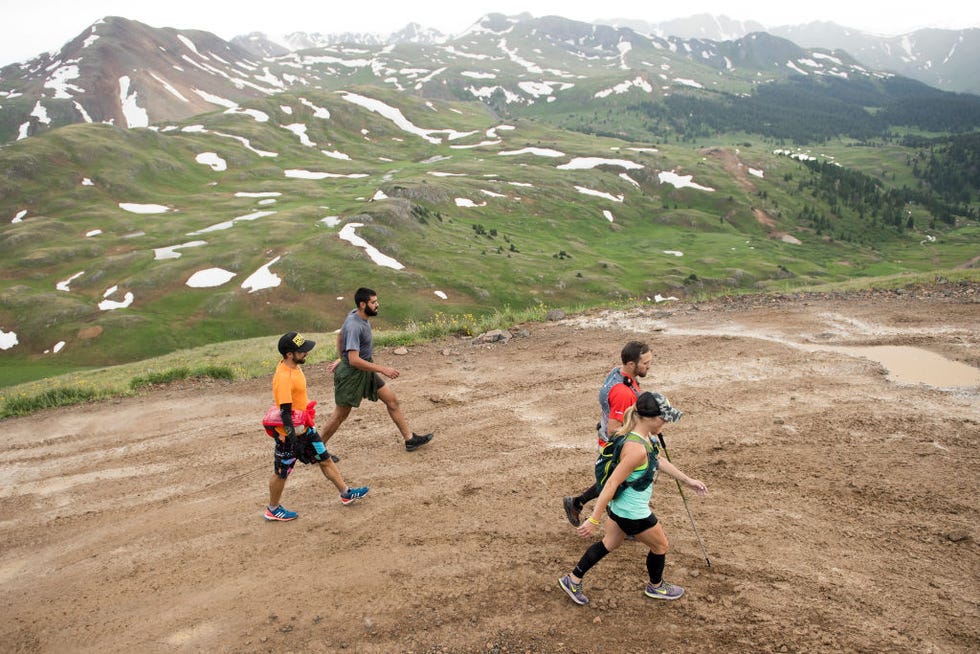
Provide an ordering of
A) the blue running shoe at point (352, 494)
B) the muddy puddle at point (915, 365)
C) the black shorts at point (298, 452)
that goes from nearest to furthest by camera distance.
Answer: the black shorts at point (298, 452) < the blue running shoe at point (352, 494) < the muddy puddle at point (915, 365)

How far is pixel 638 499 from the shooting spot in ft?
21.8

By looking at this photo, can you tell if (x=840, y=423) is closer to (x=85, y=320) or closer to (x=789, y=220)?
(x=85, y=320)

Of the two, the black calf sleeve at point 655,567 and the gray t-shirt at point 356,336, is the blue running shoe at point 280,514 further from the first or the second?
the black calf sleeve at point 655,567

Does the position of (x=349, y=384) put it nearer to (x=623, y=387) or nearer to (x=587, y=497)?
(x=587, y=497)

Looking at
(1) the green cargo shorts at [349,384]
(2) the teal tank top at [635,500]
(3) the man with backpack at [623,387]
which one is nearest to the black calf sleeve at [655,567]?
(2) the teal tank top at [635,500]

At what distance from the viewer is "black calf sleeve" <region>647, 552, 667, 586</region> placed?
23.1ft

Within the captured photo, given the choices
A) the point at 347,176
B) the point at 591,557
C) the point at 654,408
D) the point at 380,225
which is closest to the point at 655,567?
the point at 591,557

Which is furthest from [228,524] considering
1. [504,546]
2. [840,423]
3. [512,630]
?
[840,423]

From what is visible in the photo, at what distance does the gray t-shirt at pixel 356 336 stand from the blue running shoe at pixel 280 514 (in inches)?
119

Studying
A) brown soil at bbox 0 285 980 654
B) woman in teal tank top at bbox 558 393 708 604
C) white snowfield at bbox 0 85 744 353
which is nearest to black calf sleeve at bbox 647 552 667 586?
woman in teal tank top at bbox 558 393 708 604

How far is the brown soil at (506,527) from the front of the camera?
275 inches

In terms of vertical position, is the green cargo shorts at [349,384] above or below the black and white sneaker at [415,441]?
above

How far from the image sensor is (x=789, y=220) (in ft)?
400

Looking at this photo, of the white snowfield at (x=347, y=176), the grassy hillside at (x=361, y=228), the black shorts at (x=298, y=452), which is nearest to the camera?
the black shorts at (x=298, y=452)
